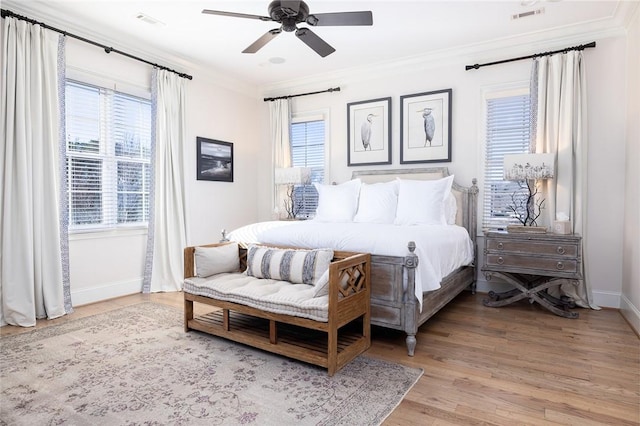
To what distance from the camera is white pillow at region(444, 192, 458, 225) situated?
4042 millimetres

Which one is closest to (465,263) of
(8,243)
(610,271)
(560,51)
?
(610,271)

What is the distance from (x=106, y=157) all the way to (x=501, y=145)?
4533 mm

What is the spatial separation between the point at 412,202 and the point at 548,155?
4.61 feet

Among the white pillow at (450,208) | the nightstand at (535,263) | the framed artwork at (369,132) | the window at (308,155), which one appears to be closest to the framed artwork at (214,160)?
the window at (308,155)

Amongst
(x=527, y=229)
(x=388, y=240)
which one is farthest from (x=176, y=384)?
(x=527, y=229)

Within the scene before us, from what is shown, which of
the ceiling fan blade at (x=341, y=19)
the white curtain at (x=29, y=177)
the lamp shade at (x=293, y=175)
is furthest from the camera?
the lamp shade at (x=293, y=175)

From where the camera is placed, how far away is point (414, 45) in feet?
14.3

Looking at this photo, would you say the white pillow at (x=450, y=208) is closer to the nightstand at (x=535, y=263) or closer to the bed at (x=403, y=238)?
the bed at (x=403, y=238)

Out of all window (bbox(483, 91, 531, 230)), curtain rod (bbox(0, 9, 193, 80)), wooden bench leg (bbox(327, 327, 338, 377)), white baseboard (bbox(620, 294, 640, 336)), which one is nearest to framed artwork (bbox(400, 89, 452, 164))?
window (bbox(483, 91, 531, 230))

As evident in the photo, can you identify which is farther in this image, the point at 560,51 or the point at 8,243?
the point at 560,51

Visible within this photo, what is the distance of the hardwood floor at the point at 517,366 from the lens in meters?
1.87

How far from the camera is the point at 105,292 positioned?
4023 millimetres

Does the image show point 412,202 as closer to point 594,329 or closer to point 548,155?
point 548,155

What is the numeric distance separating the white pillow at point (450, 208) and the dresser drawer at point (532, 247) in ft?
1.62
